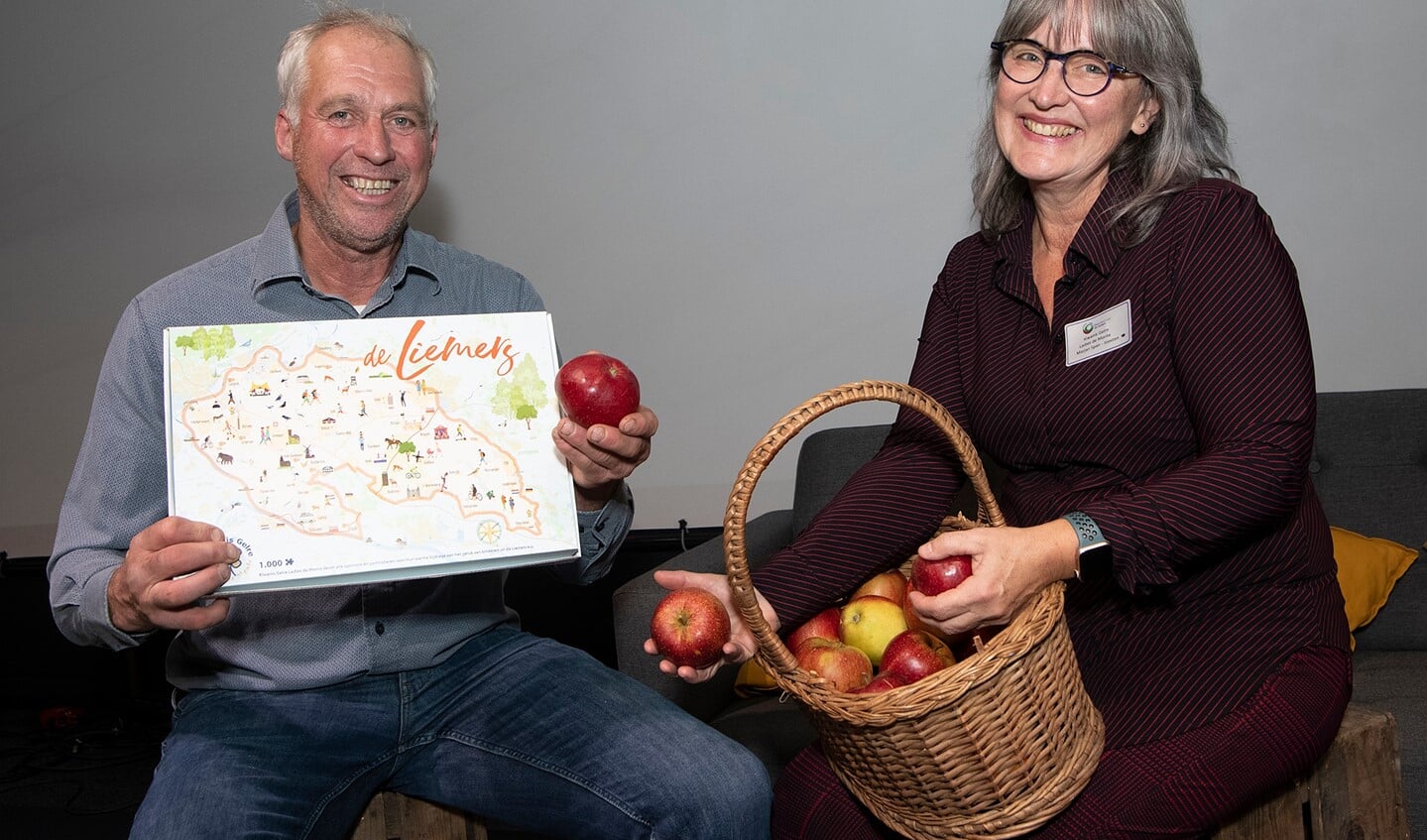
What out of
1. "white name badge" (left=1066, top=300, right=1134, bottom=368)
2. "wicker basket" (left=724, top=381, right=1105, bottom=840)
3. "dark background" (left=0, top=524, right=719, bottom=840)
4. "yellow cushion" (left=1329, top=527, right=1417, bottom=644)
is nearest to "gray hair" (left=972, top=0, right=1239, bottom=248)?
"white name badge" (left=1066, top=300, right=1134, bottom=368)

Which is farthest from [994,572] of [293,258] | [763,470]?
[293,258]

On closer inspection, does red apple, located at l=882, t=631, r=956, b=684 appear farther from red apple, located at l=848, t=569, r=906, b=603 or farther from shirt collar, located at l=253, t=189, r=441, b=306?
shirt collar, located at l=253, t=189, r=441, b=306

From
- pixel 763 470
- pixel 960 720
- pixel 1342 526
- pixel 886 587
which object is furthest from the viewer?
pixel 1342 526

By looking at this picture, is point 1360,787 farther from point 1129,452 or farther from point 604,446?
point 604,446

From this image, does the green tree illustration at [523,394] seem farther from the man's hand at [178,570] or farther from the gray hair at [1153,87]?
the gray hair at [1153,87]

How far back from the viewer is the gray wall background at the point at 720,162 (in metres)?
3.04

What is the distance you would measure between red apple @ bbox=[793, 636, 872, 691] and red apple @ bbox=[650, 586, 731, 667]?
12cm

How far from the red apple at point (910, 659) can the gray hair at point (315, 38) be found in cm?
121

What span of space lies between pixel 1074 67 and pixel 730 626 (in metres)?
Result: 0.99

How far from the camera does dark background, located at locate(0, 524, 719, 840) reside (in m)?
3.45

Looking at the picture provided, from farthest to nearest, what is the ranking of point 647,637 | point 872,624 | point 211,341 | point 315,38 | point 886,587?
1. point 647,637
2. point 315,38
3. point 886,587
4. point 872,624
5. point 211,341

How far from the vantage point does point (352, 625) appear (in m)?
1.91

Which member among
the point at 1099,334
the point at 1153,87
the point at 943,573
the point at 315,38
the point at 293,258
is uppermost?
the point at 315,38

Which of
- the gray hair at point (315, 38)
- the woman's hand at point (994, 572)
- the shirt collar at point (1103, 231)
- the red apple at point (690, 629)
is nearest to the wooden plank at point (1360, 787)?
the woman's hand at point (994, 572)
